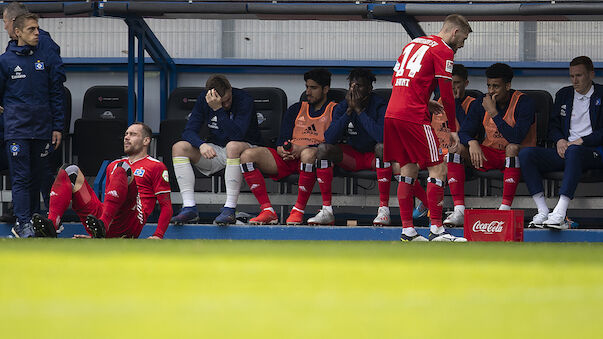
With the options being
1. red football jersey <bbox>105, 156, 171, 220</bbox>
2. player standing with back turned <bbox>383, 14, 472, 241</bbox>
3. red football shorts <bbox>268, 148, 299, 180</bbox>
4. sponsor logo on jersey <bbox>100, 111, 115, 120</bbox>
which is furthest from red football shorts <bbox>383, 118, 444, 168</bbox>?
sponsor logo on jersey <bbox>100, 111, 115, 120</bbox>

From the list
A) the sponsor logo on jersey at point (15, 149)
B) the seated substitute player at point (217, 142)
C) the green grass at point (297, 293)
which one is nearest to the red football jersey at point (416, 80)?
the seated substitute player at point (217, 142)

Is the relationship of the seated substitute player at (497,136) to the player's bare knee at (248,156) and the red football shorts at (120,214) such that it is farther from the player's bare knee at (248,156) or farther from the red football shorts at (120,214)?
the red football shorts at (120,214)

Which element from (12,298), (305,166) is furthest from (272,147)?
(12,298)

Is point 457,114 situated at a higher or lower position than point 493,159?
higher

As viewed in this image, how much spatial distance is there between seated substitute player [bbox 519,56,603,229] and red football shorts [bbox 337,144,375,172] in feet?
3.85

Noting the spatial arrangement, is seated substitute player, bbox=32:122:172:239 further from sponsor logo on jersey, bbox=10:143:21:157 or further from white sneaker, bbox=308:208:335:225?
white sneaker, bbox=308:208:335:225

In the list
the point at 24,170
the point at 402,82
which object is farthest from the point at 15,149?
the point at 402,82

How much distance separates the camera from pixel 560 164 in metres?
6.86

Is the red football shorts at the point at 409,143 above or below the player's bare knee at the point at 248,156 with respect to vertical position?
above

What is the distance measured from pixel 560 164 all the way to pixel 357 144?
1.59 m

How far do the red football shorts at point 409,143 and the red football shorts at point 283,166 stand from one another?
4.61ft

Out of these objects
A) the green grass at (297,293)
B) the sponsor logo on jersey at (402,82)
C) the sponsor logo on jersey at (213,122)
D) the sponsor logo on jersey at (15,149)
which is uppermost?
the sponsor logo on jersey at (402,82)

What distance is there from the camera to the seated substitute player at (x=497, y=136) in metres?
6.97

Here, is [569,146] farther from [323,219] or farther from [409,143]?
[323,219]
